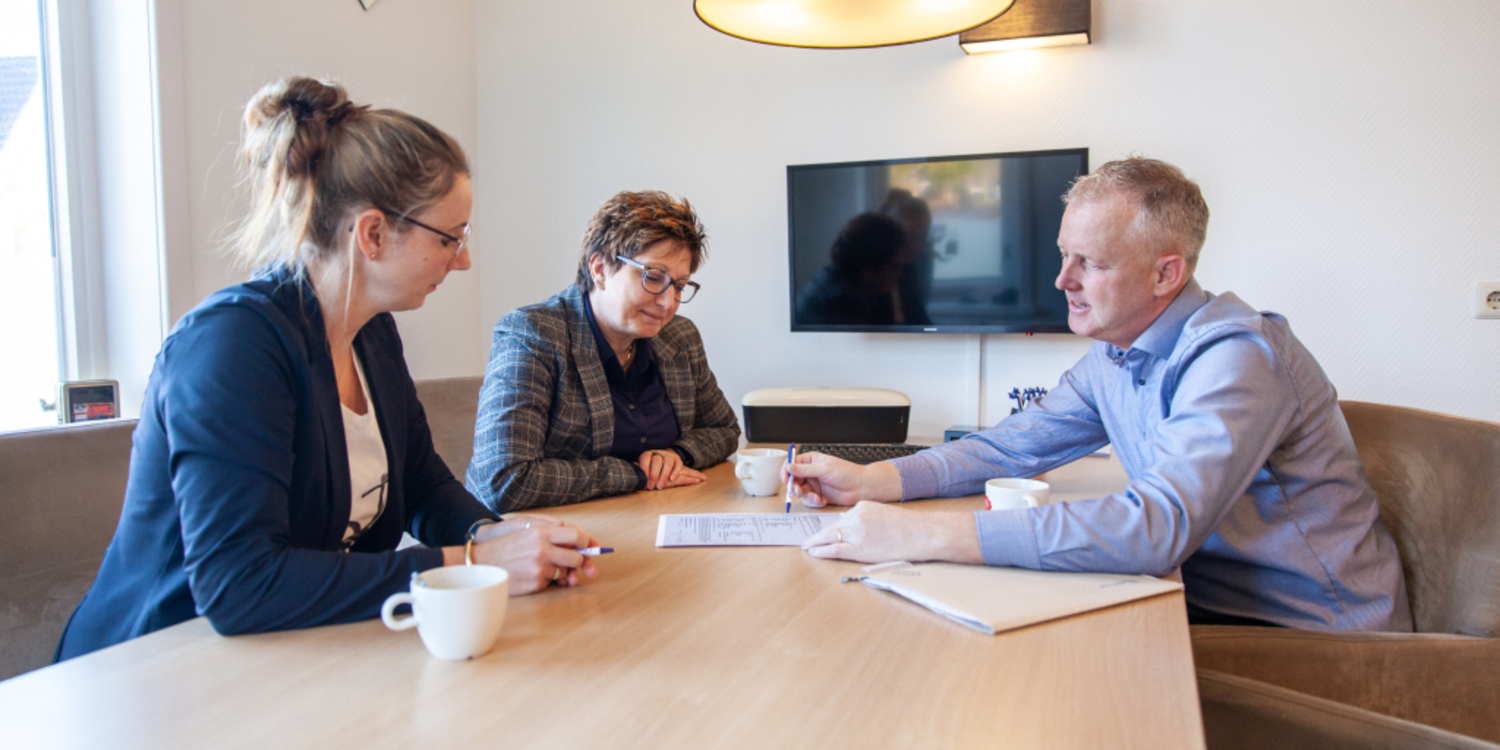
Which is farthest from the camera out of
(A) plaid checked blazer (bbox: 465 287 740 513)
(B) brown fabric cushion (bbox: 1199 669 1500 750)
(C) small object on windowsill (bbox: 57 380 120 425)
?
(C) small object on windowsill (bbox: 57 380 120 425)

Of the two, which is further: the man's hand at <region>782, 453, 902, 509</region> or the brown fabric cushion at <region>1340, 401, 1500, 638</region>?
the man's hand at <region>782, 453, 902, 509</region>

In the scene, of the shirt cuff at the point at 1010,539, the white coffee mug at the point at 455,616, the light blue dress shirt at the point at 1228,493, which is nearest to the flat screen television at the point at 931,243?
the light blue dress shirt at the point at 1228,493

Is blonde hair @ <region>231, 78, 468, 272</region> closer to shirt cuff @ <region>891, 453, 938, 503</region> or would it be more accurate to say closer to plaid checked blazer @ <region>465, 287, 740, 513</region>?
plaid checked blazer @ <region>465, 287, 740, 513</region>

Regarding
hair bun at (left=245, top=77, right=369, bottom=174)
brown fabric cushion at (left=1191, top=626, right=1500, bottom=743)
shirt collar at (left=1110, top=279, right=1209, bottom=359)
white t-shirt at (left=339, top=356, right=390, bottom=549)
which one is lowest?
brown fabric cushion at (left=1191, top=626, right=1500, bottom=743)

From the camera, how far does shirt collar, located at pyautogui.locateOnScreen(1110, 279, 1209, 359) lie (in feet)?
4.57

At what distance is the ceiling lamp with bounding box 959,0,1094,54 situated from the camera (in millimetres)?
2518

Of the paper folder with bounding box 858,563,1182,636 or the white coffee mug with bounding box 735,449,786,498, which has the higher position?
the white coffee mug with bounding box 735,449,786,498

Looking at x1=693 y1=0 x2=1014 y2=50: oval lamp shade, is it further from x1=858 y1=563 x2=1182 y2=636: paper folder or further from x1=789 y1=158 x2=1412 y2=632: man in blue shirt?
x1=858 y1=563 x2=1182 y2=636: paper folder

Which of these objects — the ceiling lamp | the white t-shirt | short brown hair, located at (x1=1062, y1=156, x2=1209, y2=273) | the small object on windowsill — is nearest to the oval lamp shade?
short brown hair, located at (x1=1062, y1=156, x2=1209, y2=273)

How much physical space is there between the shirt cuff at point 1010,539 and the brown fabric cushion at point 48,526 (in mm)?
1256

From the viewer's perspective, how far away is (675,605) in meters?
0.95

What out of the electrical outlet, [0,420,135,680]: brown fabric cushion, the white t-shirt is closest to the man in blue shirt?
the white t-shirt

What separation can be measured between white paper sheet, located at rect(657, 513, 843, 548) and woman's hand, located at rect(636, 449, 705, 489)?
10.5 inches

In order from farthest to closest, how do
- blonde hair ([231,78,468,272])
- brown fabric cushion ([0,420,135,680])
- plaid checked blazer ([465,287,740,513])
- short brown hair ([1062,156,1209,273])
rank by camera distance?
plaid checked blazer ([465,287,740,513]) < short brown hair ([1062,156,1209,273]) < brown fabric cushion ([0,420,135,680]) < blonde hair ([231,78,468,272])
